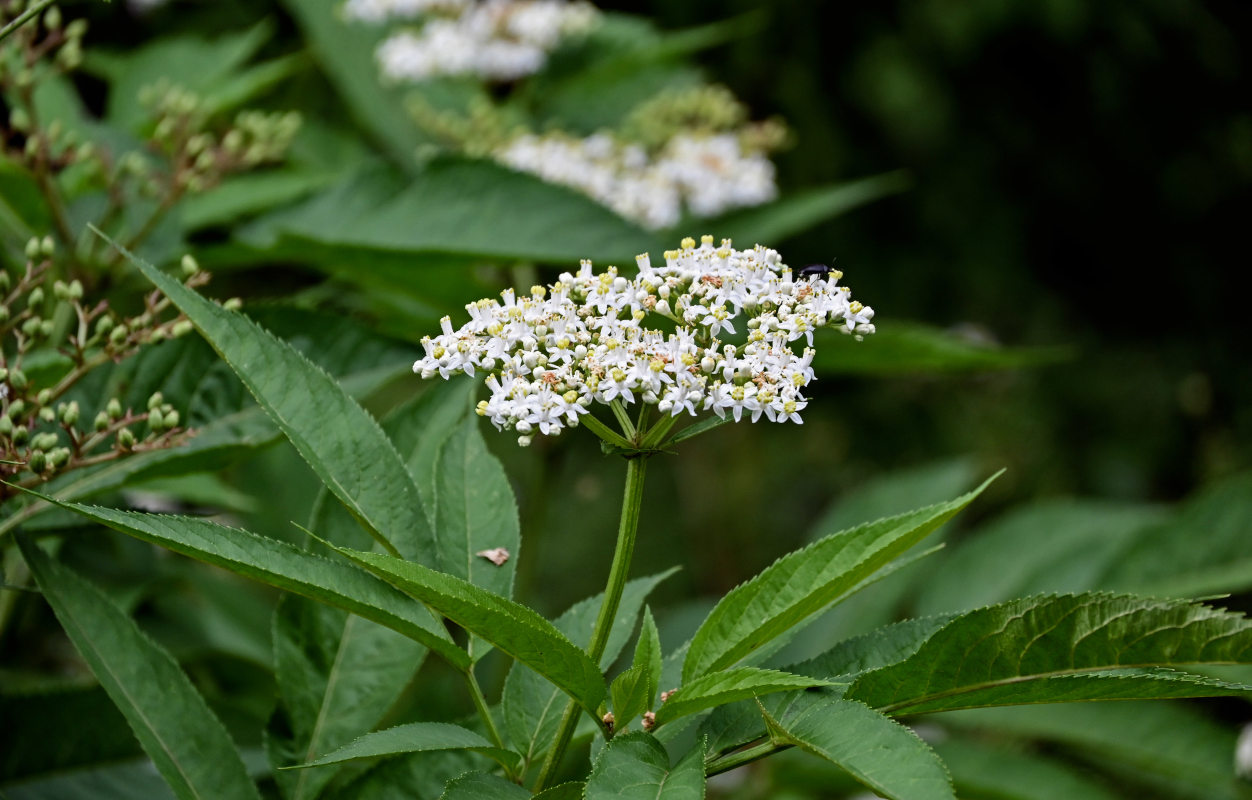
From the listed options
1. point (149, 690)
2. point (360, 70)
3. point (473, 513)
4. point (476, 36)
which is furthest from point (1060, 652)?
point (360, 70)

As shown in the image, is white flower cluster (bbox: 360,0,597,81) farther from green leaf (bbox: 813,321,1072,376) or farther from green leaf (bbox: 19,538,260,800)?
green leaf (bbox: 19,538,260,800)

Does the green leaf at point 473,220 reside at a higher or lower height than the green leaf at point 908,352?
higher

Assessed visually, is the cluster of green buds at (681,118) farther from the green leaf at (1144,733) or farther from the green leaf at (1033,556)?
the green leaf at (1144,733)

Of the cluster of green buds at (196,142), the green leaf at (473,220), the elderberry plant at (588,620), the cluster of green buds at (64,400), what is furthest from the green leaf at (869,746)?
the cluster of green buds at (196,142)

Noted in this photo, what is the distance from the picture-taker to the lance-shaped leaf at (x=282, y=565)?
2.77ft

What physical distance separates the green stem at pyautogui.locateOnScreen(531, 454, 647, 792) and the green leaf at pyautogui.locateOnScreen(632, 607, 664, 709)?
0.13 feet

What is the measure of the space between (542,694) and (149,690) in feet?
1.41

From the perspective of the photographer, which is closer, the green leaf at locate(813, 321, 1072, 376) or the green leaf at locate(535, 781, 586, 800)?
the green leaf at locate(535, 781, 586, 800)

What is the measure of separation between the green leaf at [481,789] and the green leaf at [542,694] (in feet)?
0.32

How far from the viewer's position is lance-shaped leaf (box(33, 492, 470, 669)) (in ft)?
2.77

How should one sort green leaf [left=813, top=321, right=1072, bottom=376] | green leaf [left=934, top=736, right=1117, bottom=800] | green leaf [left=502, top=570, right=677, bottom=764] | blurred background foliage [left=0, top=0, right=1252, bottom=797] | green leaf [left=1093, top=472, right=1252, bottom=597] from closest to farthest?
green leaf [left=502, top=570, right=677, bottom=764] < blurred background foliage [left=0, top=0, right=1252, bottom=797] < green leaf [left=813, top=321, right=1072, bottom=376] < green leaf [left=934, top=736, right=1117, bottom=800] < green leaf [left=1093, top=472, right=1252, bottom=597]

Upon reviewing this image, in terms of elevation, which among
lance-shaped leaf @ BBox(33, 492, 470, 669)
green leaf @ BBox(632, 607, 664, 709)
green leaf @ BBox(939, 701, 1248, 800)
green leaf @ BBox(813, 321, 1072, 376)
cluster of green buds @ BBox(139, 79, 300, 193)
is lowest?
green leaf @ BBox(939, 701, 1248, 800)

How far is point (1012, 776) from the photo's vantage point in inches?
87.2

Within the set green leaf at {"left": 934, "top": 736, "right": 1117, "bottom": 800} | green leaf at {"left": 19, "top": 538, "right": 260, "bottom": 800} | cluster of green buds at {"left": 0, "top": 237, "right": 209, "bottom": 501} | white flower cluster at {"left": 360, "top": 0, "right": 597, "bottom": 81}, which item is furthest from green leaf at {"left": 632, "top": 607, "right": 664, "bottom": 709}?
white flower cluster at {"left": 360, "top": 0, "right": 597, "bottom": 81}
